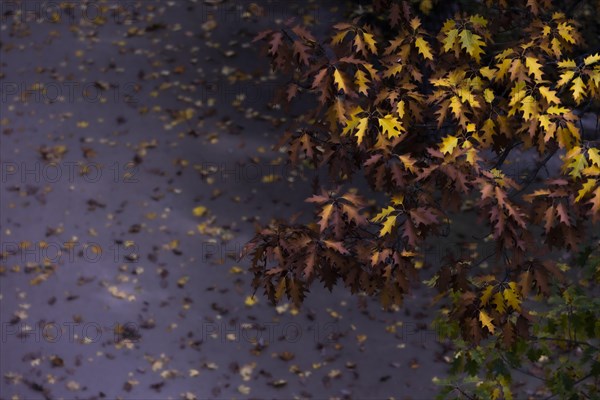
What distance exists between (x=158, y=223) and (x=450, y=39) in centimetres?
540

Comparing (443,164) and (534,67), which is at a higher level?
(534,67)

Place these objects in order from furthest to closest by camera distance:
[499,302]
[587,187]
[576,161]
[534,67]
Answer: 1. [534,67]
2. [499,302]
3. [576,161]
4. [587,187]

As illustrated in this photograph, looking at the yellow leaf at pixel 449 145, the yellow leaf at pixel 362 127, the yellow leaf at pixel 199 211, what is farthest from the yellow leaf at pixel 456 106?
the yellow leaf at pixel 199 211

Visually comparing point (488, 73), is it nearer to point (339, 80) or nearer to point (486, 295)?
point (339, 80)

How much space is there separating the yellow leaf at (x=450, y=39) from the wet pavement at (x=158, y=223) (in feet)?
10.9

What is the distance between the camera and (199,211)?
386 inches

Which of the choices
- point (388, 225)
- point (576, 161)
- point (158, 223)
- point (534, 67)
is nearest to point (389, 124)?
point (388, 225)

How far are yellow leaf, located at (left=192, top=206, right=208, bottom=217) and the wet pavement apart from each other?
0.12ft

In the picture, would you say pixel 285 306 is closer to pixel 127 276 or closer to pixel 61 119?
pixel 127 276

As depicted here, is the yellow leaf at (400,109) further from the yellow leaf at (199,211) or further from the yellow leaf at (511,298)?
the yellow leaf at (199,211)

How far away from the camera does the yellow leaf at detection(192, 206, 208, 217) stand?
32.0ft

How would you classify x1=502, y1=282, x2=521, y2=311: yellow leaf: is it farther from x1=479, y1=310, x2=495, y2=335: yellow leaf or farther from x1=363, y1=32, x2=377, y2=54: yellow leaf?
x1=363, y1=32, x2=377, y2=54: yellow leaf

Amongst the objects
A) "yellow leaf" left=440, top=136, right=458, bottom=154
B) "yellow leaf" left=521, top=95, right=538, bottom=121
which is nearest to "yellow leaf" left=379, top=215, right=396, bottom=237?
"yellow leaf" left=440, top=136, right=458, bottom=154

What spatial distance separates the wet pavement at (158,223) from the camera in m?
8.19
